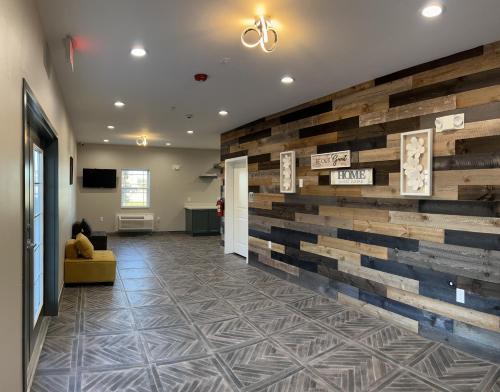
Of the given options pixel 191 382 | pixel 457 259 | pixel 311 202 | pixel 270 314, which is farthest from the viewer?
pixel 311 202

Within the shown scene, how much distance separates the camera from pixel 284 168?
569cm

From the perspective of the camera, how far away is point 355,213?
14.5 ft

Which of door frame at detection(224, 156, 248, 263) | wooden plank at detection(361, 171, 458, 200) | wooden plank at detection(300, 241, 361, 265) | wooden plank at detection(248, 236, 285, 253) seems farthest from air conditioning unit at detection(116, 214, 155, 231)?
wooden plank at detection(361, 171, 458, 200)

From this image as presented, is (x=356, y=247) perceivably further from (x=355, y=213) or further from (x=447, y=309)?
(x=447, y=309)

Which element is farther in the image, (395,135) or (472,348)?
(395,135)

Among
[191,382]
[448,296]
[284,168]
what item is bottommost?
[191,382]

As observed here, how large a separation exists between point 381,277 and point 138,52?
348cm

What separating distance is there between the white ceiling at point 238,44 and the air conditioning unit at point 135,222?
A: 225 inches

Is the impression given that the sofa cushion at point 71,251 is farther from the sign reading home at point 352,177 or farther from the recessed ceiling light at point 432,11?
the recessed ceiling light at point 432,11

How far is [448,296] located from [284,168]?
2.99m

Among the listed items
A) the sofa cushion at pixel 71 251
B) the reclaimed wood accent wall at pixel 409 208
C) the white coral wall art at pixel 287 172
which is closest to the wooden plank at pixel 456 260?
the reclaimed wood accent wall at pixel 409 208

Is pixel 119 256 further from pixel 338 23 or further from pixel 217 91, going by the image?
pixel 338 23

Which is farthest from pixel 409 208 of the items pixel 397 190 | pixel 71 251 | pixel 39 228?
pixel 71 251

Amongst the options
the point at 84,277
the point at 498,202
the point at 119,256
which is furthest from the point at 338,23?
the point at 119,256
